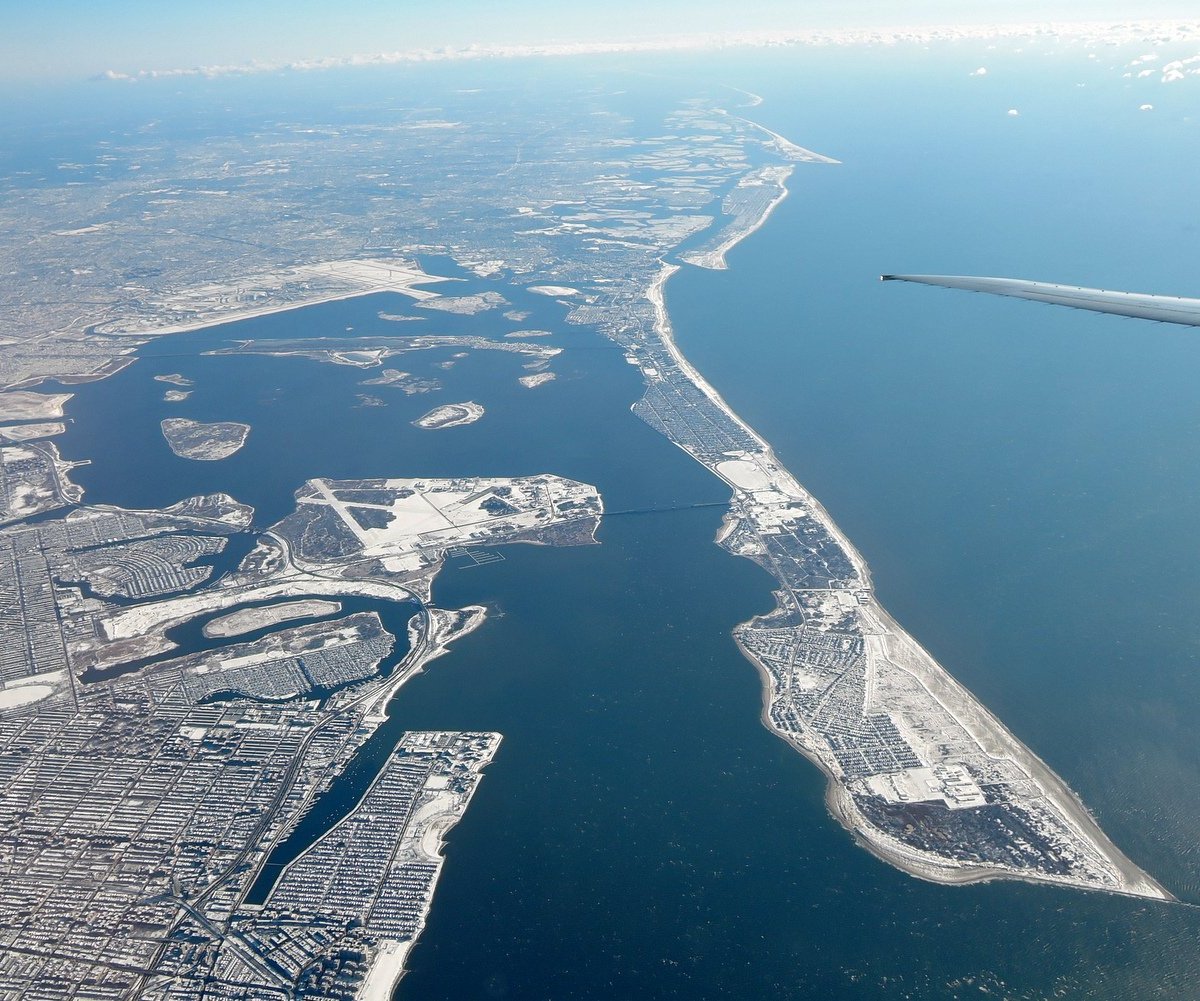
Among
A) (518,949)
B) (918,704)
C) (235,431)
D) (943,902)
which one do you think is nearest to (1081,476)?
(918,704)

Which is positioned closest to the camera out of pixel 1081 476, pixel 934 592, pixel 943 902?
pixel 943 902

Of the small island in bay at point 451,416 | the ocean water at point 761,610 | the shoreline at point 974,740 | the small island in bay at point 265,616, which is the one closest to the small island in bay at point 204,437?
the ocean water at point 761,610

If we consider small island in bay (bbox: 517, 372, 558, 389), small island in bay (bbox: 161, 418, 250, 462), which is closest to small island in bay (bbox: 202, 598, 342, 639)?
small island in bay (bbox: 161, 418, 250, 462)

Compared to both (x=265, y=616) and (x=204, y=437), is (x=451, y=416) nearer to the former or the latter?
(x=204, y=437)

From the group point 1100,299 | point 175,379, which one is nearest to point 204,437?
point 175,379

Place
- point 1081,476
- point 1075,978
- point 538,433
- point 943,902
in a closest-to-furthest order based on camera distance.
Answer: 1. point 1075,978
2. point 943,902
3. point 1081,476
4. point 538,433

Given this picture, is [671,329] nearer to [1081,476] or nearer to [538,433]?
[538,433]

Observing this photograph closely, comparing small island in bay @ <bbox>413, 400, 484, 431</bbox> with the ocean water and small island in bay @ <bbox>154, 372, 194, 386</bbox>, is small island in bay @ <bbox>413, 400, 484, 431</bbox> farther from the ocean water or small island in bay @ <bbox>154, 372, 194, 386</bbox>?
small island in bay @ <bbox>154, 372, 194, 386</bbox>
